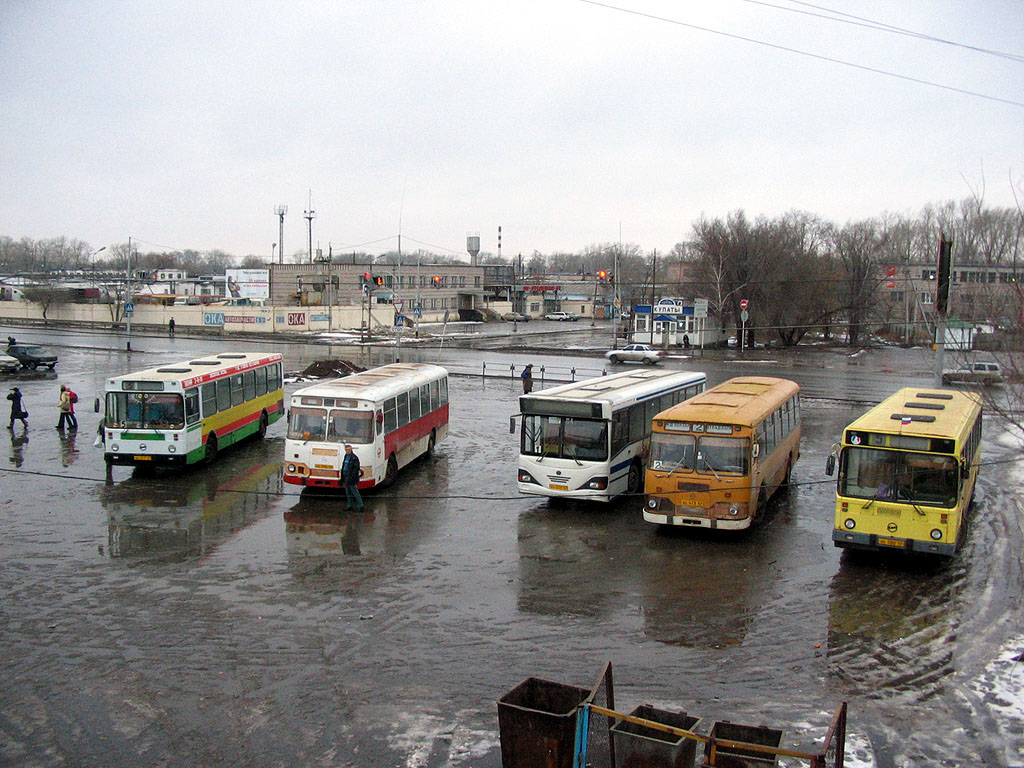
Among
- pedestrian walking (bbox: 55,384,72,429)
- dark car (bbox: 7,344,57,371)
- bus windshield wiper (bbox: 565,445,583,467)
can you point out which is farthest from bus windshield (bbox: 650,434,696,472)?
dark car (bbox: 7,344,57,371)

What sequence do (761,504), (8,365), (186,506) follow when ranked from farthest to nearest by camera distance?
(8,365) < (186,506) < (761,504)

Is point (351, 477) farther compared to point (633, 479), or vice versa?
point (633, 479)

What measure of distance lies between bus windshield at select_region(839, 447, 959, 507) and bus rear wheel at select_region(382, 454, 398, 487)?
10455 mm

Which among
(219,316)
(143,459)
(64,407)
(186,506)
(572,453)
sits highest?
(219,316)

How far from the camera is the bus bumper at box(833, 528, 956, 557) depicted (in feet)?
45.5

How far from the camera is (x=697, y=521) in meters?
16.0

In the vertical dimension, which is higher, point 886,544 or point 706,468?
point 706,468

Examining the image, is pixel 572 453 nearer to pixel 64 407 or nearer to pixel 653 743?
pixel 653 743

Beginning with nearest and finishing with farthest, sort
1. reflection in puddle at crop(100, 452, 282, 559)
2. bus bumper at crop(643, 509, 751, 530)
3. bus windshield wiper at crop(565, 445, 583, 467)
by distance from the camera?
bus bumper at crop(643, 509, 751, 530) → reflection in puddle at crop(100, 452, 282, 559) → bus windshield wiper at crop(565, 445, 583, 467)

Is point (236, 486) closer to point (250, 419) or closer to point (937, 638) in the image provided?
point (250, 419)

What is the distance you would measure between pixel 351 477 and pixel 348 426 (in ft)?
4.78

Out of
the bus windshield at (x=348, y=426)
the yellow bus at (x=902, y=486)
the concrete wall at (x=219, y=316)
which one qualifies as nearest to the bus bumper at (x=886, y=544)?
the yellow bus at (x=902, y=486)

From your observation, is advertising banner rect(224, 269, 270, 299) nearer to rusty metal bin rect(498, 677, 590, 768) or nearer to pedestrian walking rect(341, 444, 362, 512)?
pedestrian walking rect(341, 444, 362, 512)

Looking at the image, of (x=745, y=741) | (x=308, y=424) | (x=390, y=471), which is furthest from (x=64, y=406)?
(x=745, y=741)
